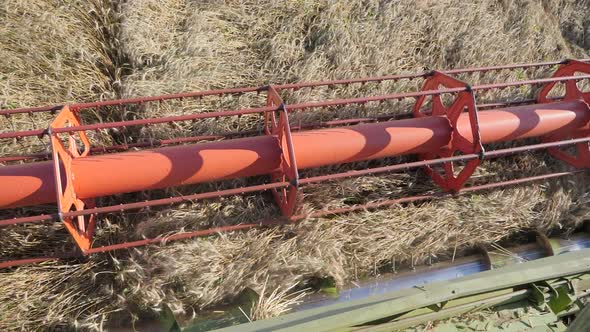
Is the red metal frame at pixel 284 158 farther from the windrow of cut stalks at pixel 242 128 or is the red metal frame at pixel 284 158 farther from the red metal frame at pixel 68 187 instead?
the red metal frame at pixel 68 187

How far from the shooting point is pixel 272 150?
248 cm

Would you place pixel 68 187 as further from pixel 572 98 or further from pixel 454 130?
pixel 572 98

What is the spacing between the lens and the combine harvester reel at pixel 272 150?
7.26 feet

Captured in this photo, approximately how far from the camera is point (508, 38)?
3.62 meters

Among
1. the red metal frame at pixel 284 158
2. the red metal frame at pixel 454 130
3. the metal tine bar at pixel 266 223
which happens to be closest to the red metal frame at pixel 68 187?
the metal tine bar at pixel 266 223

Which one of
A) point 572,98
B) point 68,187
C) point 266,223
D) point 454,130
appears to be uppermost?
point 572,98

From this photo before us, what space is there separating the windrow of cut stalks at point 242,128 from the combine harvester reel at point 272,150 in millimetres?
123

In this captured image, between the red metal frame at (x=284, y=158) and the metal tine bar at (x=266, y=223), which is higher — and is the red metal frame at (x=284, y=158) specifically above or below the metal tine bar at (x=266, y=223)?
above

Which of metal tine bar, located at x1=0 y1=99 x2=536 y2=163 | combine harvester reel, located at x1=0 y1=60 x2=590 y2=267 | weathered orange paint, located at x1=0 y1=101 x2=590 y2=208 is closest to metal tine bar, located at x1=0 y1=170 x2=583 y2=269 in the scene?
combine harvester reel, located at x1=0 y1=60 x2=590 y2=267

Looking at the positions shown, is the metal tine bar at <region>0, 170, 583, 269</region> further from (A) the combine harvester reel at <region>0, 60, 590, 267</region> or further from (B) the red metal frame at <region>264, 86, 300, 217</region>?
(B) the red metal frame at <region>264, 86, 300, 217</region>

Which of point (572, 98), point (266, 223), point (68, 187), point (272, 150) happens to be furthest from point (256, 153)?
point (572, 98)

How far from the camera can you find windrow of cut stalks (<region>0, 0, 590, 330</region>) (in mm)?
2500

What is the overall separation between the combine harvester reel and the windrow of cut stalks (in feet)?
0.40

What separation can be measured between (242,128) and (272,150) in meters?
0.53
